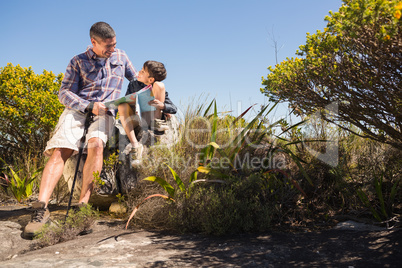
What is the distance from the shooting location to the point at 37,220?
4.07 meters

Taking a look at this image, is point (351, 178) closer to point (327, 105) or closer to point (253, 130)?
point (327, 105)

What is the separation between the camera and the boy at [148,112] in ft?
15.5

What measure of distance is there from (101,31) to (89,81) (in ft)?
2.41

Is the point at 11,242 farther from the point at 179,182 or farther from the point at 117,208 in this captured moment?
the point at 179,182

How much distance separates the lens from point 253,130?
16.6 feet

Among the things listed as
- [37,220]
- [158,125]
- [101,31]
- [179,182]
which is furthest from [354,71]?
[37,220]

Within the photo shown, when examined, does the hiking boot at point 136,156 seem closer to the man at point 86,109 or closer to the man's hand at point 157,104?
the man at point 86,109

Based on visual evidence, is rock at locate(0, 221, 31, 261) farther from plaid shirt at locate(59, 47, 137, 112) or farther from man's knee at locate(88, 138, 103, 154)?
plaid shirt at locate(59, 47, 137, 112)

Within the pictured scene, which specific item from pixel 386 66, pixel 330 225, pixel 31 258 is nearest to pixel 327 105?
pixel 386 66

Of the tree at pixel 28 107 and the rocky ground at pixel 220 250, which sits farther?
the tree at pixel 28 107

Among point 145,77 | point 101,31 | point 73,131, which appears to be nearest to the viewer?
point 101,31

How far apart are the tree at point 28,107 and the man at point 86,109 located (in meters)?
3.16

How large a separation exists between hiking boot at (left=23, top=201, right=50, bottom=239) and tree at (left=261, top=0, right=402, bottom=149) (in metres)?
3.50

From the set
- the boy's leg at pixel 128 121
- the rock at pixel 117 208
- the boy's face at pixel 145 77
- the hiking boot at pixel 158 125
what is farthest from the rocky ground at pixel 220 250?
the boy's face at pixel 145 77
